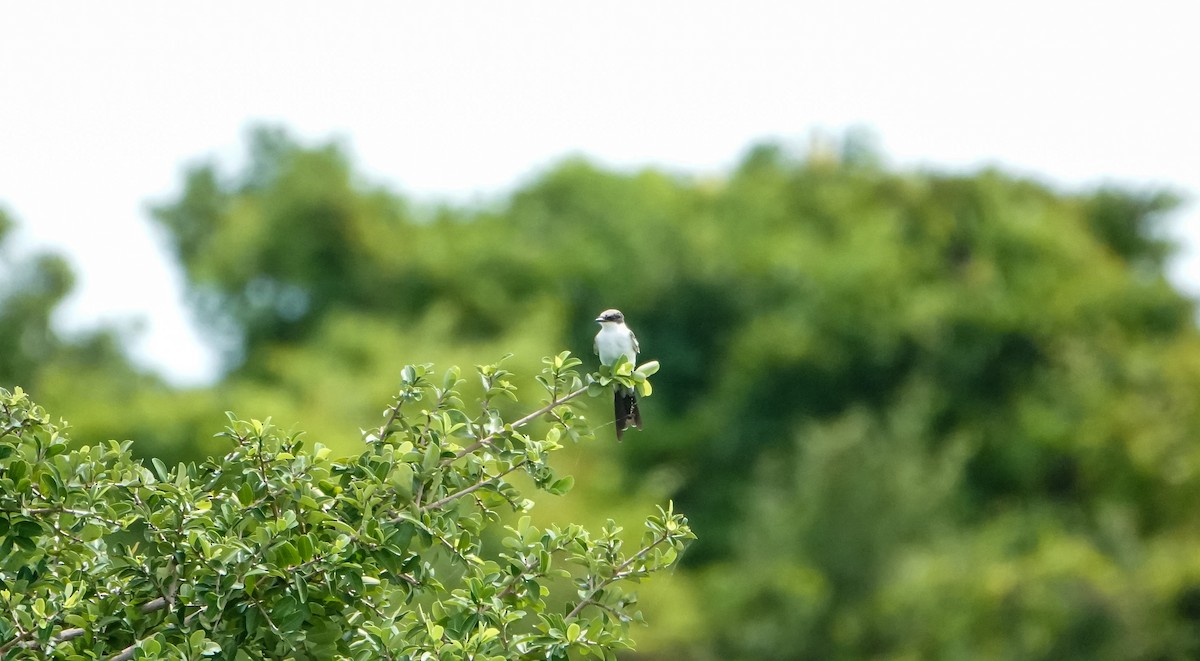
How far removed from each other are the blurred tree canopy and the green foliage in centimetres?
3193

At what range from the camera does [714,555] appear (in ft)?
190

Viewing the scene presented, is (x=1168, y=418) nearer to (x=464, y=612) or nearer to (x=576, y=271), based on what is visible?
(x=576, y=271)

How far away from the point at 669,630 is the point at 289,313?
25017 mm

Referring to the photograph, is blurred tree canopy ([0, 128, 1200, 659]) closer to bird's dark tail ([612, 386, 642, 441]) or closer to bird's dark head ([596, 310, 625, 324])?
bird's dark head ([596, 310, 625, 324])

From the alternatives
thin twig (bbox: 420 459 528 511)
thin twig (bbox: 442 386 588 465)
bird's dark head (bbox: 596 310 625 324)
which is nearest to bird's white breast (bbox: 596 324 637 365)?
bird's dark head (bbox: 596 310 625 324)

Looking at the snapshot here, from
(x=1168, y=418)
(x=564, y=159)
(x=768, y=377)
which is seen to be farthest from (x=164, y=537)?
(x=564, y=159)

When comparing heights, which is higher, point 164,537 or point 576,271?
point 576,271

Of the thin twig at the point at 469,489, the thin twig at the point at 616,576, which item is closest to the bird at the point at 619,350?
the thin twig at the point at 616,576

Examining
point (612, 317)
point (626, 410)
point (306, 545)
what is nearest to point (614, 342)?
point (612, 317)

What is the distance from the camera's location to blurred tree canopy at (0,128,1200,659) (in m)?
43.2

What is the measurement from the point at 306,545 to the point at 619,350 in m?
4.62

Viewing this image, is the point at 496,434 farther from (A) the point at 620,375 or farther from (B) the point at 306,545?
(B) the point at 306,545

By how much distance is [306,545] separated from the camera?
833 centimetres

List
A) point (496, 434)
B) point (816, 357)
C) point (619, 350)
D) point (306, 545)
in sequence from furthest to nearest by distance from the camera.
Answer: point (816, 357) → point (619, 350) → point (496, 434) → point (306, 545)
